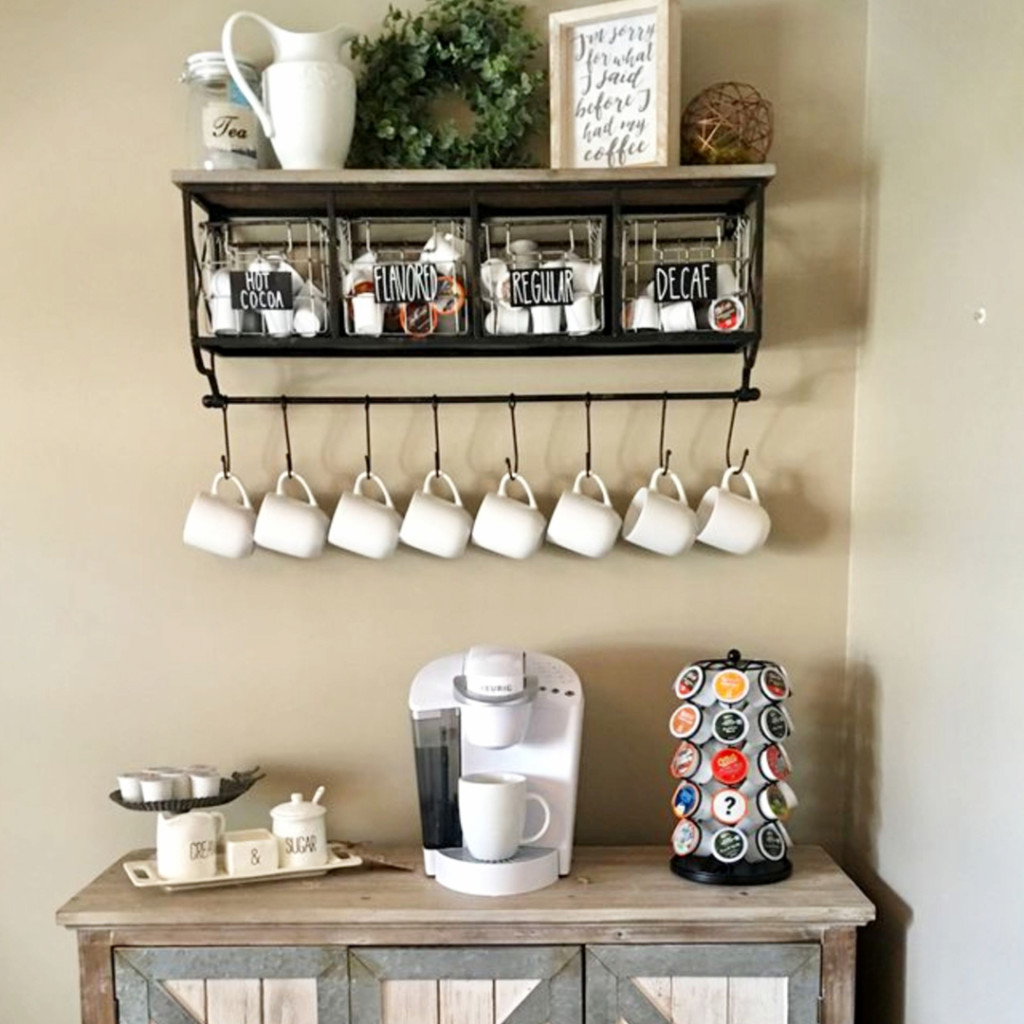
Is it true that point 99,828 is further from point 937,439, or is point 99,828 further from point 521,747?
point 937,439

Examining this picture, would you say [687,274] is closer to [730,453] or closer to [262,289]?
[730,453]

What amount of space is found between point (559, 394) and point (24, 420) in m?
0.91

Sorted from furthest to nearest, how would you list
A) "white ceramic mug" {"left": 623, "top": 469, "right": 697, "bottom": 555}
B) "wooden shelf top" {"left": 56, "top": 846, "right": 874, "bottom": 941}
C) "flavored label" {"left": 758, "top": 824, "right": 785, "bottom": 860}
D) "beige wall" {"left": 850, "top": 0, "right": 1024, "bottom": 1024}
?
"white ceramic mug" {"left": 623, "top": 469, "right": 697, "bottom": 555} < "flavored label" {"left": 758, "top": 824, "right": 785, "bottom": 860} < "wooden shelf top" {"left": 56, "top": 846, "right": 874, "bottom": 941} < "beige wall" {"left": 850, "top": 0, "right": 1024, "bottom": 1024}

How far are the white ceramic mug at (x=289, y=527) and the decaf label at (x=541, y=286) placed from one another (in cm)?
49

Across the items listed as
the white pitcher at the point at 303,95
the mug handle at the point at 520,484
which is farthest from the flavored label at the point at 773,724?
the white pitcher at the point at 303,95

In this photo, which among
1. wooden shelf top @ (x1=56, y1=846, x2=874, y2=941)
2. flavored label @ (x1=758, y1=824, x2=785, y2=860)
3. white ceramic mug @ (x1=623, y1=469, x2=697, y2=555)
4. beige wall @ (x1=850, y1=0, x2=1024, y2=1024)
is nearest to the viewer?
beige wall @ (x1=850, y1=0, x2=1024, y2=1024)

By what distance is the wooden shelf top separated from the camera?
1.45 metres

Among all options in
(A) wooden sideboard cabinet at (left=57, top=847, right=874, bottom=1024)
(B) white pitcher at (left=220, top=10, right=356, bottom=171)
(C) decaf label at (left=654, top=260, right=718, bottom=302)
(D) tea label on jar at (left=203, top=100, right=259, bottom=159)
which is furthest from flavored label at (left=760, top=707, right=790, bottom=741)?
(D) tea label on jar at (left=203, top=100, right=259, bottom=159)

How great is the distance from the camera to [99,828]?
5.95 ft

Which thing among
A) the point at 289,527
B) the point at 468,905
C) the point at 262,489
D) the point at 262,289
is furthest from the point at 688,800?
the point at 262,289

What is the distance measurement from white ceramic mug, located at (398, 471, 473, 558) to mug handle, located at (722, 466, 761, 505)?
0.44m

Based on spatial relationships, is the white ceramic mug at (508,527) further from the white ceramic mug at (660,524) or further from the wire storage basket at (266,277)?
the wire storage basket at (266,277)

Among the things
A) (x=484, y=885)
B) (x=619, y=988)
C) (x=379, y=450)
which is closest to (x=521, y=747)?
(x=484, y=885)

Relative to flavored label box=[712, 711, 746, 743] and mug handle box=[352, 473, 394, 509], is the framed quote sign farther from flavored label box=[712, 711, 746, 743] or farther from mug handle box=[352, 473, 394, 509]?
flavored label box=[712, 711, 746, 743]
